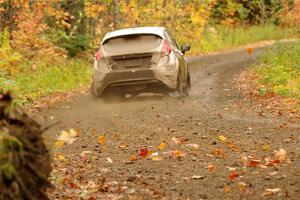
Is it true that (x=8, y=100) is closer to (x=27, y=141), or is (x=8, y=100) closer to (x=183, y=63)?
(x=27, y=141)

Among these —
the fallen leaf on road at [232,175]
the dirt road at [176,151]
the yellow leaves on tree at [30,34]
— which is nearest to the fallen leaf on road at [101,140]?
the dirt road at [176,151]

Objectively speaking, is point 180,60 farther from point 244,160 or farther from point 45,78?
point 244,160

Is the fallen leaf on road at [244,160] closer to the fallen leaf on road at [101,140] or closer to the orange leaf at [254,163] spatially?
the orange leaf at [254,163]

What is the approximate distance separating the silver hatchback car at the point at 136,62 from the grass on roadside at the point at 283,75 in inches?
102

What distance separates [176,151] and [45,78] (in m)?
10.5

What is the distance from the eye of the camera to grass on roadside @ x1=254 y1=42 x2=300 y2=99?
1490 centimetres

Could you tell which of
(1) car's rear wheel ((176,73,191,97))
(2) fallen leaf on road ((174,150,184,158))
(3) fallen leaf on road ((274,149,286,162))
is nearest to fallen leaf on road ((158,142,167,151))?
(2) fallen leaf on road ((174,150,184,158))

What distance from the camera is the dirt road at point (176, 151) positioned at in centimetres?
678

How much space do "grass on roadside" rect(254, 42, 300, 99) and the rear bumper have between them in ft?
8.29

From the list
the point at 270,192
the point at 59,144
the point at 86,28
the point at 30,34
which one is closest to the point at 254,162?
the point at 270,192

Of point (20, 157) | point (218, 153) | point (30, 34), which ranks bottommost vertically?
point (218, 153)

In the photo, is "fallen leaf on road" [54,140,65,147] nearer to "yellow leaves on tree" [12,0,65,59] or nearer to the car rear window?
the car rear window

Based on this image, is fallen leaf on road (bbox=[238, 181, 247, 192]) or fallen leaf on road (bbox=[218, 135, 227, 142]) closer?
fallen leaf on road (bbox=[238, 181, 247, 192])

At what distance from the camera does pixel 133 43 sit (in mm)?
14234
